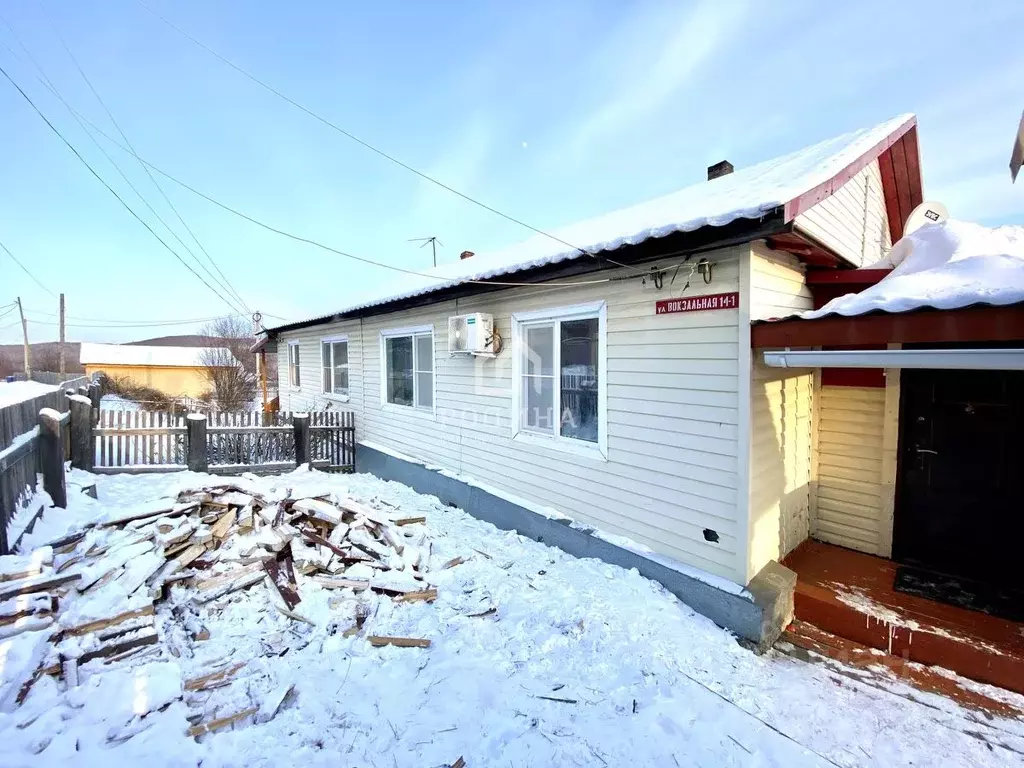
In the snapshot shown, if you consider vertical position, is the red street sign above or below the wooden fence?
above

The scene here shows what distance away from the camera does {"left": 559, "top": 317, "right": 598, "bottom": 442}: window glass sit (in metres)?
4.83

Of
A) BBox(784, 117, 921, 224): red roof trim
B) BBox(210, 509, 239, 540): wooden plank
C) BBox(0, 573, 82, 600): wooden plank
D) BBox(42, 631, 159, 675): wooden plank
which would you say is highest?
BBox(784, 117, 921, 224): red roof trim

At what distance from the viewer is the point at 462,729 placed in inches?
103

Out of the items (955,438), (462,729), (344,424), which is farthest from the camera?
(344,424)

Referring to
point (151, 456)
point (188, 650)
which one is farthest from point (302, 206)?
point (188, 650)

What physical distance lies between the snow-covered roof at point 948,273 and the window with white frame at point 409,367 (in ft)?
18.0

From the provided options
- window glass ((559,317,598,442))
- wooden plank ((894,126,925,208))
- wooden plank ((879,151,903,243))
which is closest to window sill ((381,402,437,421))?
window glass ((559,317,598,442))

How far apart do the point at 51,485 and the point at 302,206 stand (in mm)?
7357

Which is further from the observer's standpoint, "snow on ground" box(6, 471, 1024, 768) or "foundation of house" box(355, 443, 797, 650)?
"foundation of house" box(355, 443, 797, 650)

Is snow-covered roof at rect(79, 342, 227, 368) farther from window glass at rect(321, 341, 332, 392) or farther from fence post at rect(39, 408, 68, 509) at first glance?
fence post at rect(39, 408, 68, 509)

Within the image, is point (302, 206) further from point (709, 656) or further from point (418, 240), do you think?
point (709, 656)

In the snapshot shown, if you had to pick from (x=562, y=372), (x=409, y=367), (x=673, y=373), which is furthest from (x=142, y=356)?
(x=673, y=373)

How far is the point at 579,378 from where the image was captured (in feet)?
16.3

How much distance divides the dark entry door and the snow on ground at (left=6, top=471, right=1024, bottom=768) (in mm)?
1941
